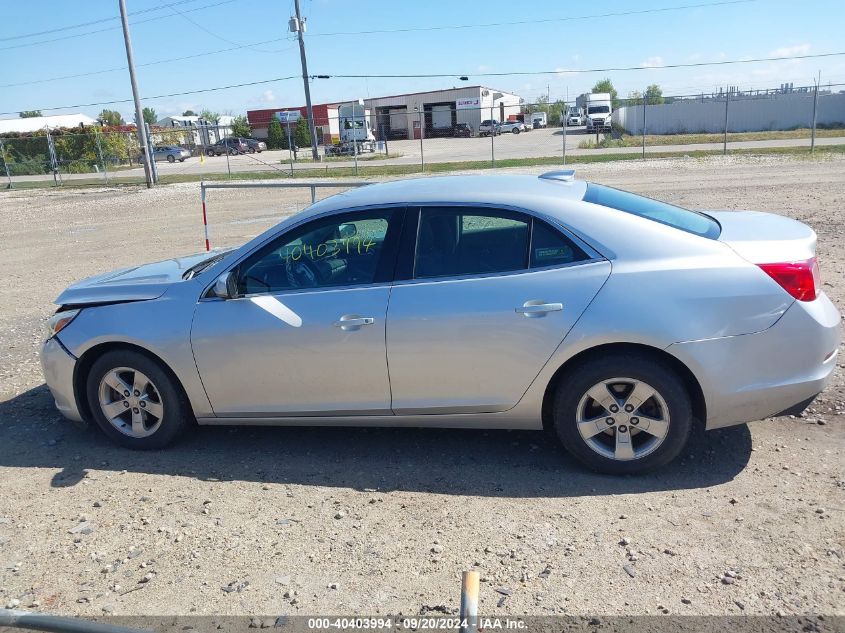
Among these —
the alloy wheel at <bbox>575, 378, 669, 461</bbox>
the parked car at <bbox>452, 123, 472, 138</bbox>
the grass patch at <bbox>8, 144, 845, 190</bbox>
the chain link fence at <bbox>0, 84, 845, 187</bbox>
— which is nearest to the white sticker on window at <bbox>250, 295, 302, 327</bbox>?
the alloy wheel at <bbox>575, 378, 669, 461</bbox>

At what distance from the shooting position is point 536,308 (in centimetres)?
405

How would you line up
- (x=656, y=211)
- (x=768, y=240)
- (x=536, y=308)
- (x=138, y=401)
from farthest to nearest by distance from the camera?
(x=138, y=401) < (x=656, y=211) < (x=768, y=240) < (x=536, y=308)

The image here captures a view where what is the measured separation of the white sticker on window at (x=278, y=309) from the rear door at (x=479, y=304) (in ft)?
1.91

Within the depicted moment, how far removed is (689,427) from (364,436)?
208cm

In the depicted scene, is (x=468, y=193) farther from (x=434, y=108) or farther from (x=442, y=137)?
(x=434, y=108)

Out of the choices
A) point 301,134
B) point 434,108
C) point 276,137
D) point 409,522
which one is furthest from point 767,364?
point 434,108

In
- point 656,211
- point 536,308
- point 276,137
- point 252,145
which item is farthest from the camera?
point 276,137

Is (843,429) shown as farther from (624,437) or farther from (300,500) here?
(300,500)

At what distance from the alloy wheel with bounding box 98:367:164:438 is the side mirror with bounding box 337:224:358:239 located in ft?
5.05

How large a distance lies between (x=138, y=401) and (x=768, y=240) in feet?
13.0

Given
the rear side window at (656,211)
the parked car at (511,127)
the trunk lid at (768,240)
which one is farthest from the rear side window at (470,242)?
the parked car at (511,127)

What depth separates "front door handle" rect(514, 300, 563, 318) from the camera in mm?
4031

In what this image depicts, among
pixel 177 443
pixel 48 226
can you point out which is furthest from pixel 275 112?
pixel 177 443

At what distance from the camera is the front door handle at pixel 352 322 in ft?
14.0
